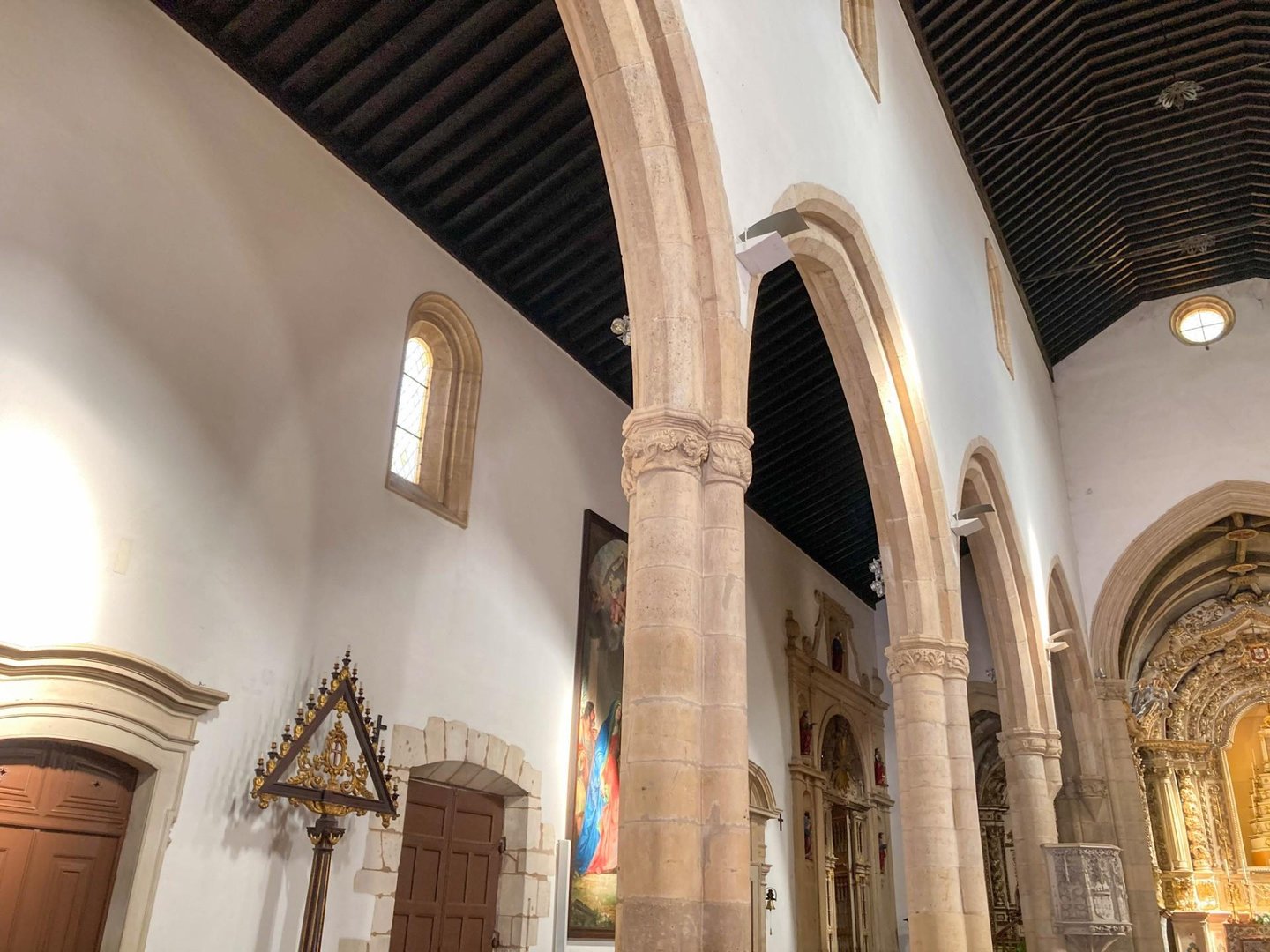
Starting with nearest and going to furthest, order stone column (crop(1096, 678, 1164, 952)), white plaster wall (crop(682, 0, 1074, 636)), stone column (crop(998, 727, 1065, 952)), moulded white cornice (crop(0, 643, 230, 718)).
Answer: moulded white cornice (crop(0, 643, 230, 718)) → white plaster wall (crop(682, 0, 1074, 636)) → stone column (crop(998, 727, 1065, 952)) → stone column (crop(1096, 678, 1164, 952))

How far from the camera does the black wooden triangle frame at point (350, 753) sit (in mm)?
5852

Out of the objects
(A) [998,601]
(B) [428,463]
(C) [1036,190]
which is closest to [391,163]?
(B) [428,463]

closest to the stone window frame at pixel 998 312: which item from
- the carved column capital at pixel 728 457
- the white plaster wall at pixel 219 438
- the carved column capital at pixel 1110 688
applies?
the carved column capital at pixel 1110 688

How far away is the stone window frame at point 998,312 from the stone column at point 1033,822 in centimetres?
451

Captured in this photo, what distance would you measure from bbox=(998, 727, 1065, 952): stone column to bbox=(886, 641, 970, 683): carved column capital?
3.23 metres

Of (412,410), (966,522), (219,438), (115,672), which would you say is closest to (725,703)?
(115,672)

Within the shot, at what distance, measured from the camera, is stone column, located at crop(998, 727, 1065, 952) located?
33.5 feet

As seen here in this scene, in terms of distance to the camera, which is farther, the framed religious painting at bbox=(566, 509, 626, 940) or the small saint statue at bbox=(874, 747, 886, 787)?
the small saint statue at bbox=(874, 747, 886, 787)

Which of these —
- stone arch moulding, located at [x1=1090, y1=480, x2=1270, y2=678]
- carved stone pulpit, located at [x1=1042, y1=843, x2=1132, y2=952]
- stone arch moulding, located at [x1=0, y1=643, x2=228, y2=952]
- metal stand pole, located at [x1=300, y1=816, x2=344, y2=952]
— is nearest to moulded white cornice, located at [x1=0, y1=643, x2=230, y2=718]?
stone arch moulding, located at [x1=0, y1=643, x2=228, y2=952]

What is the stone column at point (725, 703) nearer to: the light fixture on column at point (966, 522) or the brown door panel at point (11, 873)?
the brown door panel at point (11, 873)

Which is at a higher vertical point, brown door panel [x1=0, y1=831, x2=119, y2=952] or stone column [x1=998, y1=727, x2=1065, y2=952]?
stone column [x1=998, y1=727, x2=1065, y2=952]

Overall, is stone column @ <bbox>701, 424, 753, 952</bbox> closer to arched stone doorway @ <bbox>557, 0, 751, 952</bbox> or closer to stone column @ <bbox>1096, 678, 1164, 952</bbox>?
arched stone doorway @ <bbox>557, 0, 751, 952</bbox>

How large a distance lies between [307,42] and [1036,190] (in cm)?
998

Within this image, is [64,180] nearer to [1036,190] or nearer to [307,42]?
[307,42]
